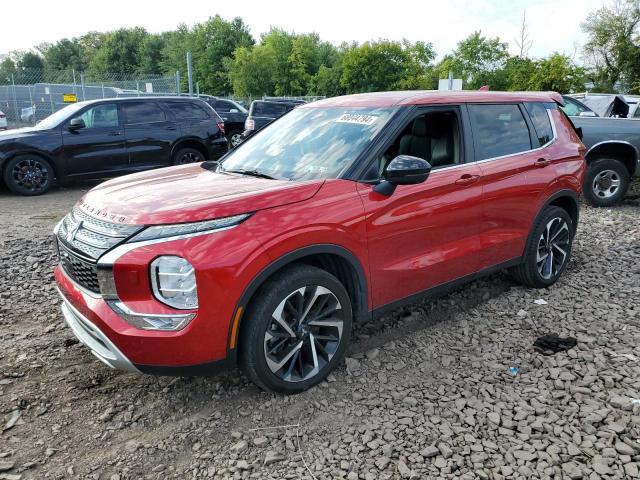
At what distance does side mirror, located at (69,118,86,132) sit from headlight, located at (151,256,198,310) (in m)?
7.60

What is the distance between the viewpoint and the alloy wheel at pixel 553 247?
187 inches

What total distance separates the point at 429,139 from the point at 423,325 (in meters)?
1.48

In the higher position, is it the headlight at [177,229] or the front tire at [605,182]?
the headlight at [177,229]

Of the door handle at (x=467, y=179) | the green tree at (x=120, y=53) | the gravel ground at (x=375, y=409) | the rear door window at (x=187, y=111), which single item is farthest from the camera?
the green tree at (x=120, y=53)

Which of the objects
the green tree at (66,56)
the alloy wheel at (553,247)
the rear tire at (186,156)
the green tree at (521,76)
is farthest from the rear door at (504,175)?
the green tree at (66,56)

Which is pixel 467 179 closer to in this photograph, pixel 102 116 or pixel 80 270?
pixel 80 270

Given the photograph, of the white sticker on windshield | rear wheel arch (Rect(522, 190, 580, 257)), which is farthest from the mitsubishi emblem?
rear wheel arch (Rect(522, 190, 580, 257))

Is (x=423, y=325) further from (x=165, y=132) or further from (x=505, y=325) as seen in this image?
(x=165, y=132)

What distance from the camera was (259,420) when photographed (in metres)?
2.95

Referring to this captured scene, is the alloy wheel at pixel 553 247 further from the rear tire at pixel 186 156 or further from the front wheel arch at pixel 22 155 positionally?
the front wheel arch at pixel 22 155

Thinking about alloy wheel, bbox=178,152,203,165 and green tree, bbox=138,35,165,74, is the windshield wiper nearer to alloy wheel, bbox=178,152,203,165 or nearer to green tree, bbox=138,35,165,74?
alloy wheel, bbox=178,152,203,165

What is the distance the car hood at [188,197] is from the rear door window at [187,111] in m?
6.92

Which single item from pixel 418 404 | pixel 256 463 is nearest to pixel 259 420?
pixel 256 463

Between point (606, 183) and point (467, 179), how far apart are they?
5793 mm
